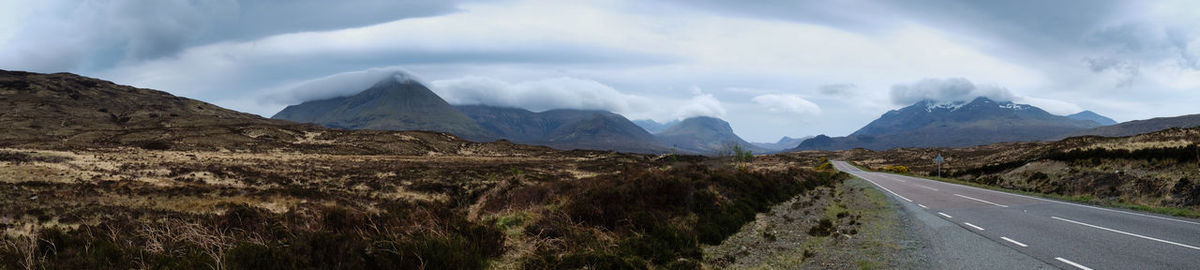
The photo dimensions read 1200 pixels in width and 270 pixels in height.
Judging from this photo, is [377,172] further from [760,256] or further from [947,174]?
[947,174]

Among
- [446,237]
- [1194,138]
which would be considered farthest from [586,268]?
[1194,138]

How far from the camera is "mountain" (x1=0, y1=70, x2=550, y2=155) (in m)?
63.5

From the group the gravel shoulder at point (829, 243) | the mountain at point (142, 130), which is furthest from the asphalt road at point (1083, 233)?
the mountain at point (142, 130)

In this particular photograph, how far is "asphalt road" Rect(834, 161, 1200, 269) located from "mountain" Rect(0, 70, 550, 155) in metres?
75.2

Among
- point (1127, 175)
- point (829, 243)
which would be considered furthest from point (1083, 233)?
point (1127, 175)

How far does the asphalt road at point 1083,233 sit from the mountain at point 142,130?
75.2 meters

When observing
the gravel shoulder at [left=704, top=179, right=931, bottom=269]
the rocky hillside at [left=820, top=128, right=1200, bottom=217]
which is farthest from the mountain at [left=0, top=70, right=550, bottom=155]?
the rocky hillside at [left=820, top=128, right=1200, bottom=217]

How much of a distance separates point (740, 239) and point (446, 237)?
765 centimetres

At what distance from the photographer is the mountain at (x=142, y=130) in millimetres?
63469

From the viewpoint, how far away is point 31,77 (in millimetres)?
131750

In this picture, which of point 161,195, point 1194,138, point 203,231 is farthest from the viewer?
point 1194,138

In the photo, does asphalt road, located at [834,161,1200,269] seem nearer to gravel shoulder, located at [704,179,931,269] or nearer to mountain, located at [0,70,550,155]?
gravel shoulder, located at [704,179,931,269]

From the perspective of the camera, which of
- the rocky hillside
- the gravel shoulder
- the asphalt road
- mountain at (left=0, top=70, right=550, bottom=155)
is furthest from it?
mountain at (left=0, top=70, right=550, bottom=155)

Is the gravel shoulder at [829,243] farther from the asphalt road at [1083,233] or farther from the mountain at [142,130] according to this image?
the mountain at [142,130]
